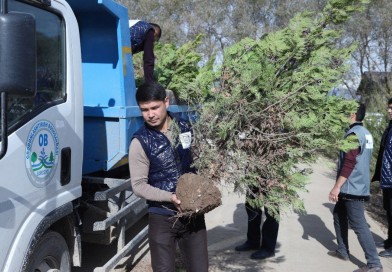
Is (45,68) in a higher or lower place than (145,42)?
lower

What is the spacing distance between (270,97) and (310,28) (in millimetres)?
592

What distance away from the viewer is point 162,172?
9.04 feet

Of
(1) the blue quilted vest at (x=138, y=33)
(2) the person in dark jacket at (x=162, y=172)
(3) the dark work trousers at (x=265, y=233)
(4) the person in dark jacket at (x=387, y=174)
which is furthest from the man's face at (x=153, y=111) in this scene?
(4) the person in dark jacket at (x=387, y=174)

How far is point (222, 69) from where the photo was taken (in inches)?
121

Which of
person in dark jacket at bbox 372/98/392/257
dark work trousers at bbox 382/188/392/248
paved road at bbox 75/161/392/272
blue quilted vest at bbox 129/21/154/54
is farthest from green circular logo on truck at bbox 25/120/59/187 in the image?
dark work trousers at bbox 382/188/392/248

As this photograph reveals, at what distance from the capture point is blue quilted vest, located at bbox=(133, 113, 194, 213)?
2.72 meters

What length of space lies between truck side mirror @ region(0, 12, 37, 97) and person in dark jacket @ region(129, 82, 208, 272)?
32.8 inches

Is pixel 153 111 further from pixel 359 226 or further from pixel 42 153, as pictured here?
pixel 359 226

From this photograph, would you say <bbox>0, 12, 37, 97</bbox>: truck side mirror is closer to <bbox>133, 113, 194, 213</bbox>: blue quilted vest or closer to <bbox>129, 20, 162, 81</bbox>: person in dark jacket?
<bbox>133, 113, 194, 213</bbox>: blue quilted vest

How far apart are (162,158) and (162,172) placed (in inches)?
3.6

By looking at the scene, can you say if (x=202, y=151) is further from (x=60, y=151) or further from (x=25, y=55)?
(x=25, y=55)

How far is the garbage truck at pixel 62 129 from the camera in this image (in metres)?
2.18

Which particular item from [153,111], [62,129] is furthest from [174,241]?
[62,129]

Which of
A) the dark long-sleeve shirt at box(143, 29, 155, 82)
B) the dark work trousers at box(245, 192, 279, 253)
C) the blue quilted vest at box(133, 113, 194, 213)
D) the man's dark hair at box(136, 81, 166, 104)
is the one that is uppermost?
the dark long-sleeve shirt at box(143, 29, 155, 82)
